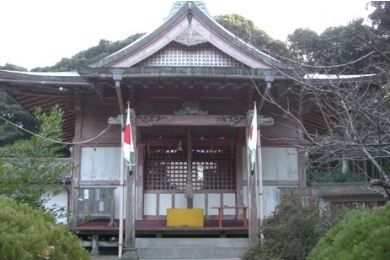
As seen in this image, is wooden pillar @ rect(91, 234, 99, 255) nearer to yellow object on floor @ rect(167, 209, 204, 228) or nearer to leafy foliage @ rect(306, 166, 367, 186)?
yellow object on floor @ rect(167, 209, 204, 228)

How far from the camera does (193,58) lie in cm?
1320

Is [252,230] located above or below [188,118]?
below

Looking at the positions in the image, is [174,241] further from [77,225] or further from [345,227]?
[345,227]

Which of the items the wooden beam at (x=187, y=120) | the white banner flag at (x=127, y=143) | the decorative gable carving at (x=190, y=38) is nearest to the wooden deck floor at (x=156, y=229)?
the white banner flag at (x=127, y=143)

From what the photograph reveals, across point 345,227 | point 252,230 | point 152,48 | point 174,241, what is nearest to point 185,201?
point 174,241

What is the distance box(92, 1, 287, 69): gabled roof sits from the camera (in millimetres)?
12523

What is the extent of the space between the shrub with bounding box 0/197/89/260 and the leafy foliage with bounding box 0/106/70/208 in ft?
10.2

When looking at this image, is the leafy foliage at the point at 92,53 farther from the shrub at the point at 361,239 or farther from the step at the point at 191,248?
the shrub at the point at 361,239

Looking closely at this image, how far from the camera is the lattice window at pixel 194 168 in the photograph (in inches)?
564

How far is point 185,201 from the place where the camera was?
1410 cm

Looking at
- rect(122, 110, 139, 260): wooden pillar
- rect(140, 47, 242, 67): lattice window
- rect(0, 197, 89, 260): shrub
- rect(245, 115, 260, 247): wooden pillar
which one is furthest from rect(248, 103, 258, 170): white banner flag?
rect(0, 197, 89, 260): shrub

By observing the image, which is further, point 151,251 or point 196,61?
point 196,61

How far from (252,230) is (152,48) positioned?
17.0ft

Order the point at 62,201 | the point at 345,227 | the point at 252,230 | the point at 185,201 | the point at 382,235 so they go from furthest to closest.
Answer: the point at 62,201 < the point at 185,201 < the point at 252,230 < the point at 345,227 < the point at 382,235
